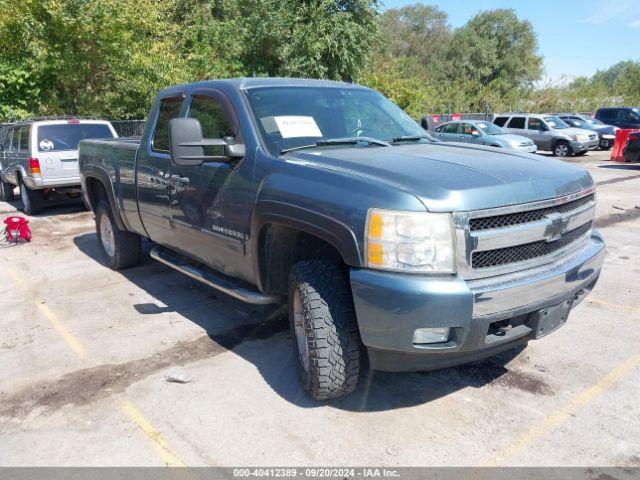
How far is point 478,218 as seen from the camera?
2902 millimetres

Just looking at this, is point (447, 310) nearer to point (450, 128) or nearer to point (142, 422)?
point (142, 422)

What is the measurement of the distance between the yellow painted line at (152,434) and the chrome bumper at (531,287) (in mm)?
1780

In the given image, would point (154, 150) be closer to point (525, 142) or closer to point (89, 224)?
point (89, 224)

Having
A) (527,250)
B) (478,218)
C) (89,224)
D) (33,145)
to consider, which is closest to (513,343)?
(527,250)

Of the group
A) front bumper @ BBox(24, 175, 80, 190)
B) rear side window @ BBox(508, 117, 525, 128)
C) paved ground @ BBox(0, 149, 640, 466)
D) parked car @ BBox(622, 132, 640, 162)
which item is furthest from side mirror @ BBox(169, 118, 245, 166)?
rear side window @ BBox(508, 117, 525, 128)

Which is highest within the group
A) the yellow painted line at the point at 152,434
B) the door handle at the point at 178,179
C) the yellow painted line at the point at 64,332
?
the door handle at the point at 178,179

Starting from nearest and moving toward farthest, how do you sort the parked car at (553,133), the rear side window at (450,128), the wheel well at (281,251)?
the wheel well at (281,251)
the rear side window at (450,128)
the parked car at (553,133)

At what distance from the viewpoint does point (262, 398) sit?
11.9ft

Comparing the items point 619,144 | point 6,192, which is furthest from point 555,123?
point 6,192

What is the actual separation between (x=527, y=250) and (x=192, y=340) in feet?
8.98

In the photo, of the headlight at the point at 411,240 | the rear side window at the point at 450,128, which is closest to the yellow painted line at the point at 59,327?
the headlight at the point at 411,240

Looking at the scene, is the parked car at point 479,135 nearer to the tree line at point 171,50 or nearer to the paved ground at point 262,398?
the tree line at point 171,50

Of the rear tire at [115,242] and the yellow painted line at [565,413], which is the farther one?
the rear tire at [115,242]

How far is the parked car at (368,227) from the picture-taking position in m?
2.86
